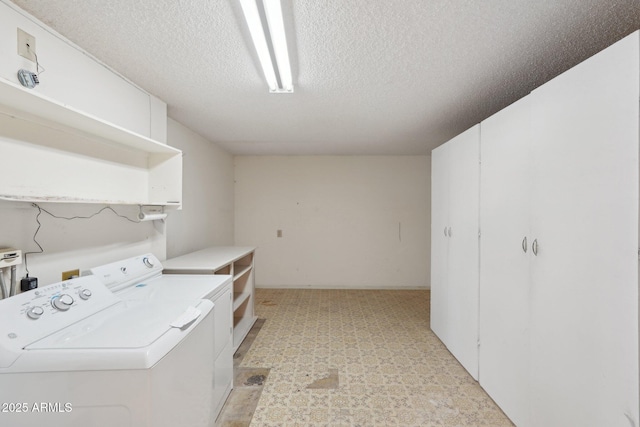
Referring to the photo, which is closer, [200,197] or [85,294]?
[85,294]

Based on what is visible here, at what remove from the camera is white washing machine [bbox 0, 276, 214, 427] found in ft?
3.01

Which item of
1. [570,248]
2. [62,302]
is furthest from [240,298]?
[570,248]

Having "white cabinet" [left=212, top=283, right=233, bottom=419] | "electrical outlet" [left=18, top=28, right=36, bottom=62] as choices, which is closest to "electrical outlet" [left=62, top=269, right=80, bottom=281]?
"white cabinet" [left=212, top=283, right=233, bottom=419]

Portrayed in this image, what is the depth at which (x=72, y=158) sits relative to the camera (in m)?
1.47

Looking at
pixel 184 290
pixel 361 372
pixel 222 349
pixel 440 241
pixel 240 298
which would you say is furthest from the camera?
pixel 240 298

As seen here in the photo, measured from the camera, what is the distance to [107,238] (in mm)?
1778

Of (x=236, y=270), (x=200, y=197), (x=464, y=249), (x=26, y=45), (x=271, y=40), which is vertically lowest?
(x=236, y=270)

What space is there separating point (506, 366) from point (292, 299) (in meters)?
2.98

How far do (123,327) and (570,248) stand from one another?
83.6 inches

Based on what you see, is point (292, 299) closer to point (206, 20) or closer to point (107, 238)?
point (107, 238)

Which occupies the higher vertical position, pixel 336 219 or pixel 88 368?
pixel 336 219

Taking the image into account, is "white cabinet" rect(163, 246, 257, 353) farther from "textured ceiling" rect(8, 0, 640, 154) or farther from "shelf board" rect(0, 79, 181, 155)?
"textured ceiling" rect(8, 0, 640, 154)

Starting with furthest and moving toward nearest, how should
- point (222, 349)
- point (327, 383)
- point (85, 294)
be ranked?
point (327, 383) → point (222, 349) → point (85, 294)

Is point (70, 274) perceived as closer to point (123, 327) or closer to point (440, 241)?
point (123, 327)
